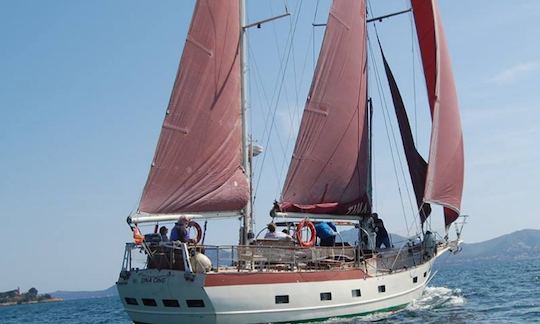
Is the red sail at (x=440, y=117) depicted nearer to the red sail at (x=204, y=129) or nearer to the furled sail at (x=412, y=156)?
the furled sail at (x=412, y=156)

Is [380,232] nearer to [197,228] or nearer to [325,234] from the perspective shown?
[325,234]

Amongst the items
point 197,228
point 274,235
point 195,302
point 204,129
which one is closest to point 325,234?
point 274,235

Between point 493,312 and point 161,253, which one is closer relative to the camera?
point 161,253

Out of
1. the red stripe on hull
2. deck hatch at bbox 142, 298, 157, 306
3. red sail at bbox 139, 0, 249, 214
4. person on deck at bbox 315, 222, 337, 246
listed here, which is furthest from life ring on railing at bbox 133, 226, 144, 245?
person on deck at bbox 315, 222, 337, 246

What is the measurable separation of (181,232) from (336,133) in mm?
9482

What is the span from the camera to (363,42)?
99.9ft

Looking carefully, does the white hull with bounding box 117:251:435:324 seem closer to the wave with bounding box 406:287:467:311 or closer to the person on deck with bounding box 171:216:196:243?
the person on deck with bounding box 171:216:196:243

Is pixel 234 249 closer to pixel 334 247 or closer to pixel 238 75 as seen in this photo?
pixel 334 247

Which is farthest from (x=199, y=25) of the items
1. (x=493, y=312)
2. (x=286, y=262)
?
(x=493, y=312)

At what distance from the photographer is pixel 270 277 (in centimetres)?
2133

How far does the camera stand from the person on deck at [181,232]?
71.3ft

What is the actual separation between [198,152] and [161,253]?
14.1 feet

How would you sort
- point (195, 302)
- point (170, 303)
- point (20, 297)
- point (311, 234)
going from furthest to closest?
point (20, 297), point (311, 234), point (170, 303), point (195, 302)

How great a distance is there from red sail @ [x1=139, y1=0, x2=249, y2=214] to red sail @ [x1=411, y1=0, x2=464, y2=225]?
789 cm
